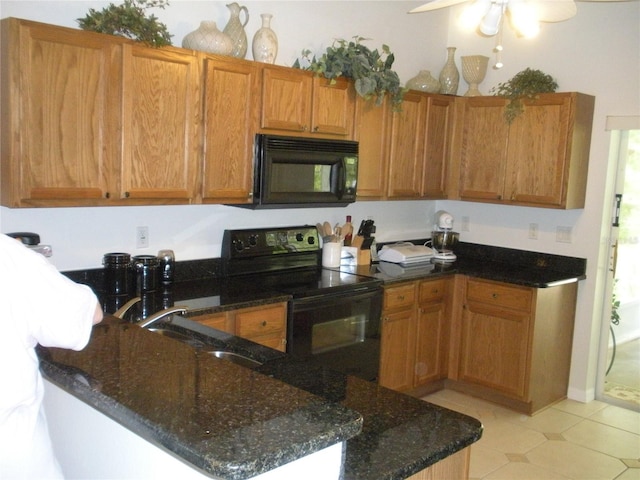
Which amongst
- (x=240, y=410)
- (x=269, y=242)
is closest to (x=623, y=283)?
(x=269, y=242)

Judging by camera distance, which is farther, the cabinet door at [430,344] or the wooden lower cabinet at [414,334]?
the cabinet door at [430,344]

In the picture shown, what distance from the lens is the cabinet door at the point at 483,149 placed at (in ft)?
14.6

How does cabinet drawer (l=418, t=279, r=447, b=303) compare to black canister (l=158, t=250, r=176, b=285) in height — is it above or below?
below

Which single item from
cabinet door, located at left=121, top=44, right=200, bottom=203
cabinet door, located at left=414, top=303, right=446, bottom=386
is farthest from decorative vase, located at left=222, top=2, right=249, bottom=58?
cabinet door, located at left=414, top=303, right=446, bottom=386

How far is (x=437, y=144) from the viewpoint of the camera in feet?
15.0

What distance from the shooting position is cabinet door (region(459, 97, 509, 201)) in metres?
4.44

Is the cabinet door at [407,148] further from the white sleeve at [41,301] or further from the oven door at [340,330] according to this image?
the white sleeve at [41,301]

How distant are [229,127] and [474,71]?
2284mm

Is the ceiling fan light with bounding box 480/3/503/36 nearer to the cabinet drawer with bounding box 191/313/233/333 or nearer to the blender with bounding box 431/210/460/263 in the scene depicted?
the cabinet drawer with bounding box 191/313/233/333

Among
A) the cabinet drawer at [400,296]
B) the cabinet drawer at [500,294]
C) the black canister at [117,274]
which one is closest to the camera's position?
the black canister at [117,274]

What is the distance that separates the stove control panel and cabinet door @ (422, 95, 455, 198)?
976 mm

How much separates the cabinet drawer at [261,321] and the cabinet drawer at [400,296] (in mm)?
866

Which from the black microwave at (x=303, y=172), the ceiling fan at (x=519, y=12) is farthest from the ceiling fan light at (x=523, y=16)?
the black microwave at (x=303, y=172)

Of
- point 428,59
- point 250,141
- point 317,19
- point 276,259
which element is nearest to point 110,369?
point 250,141
